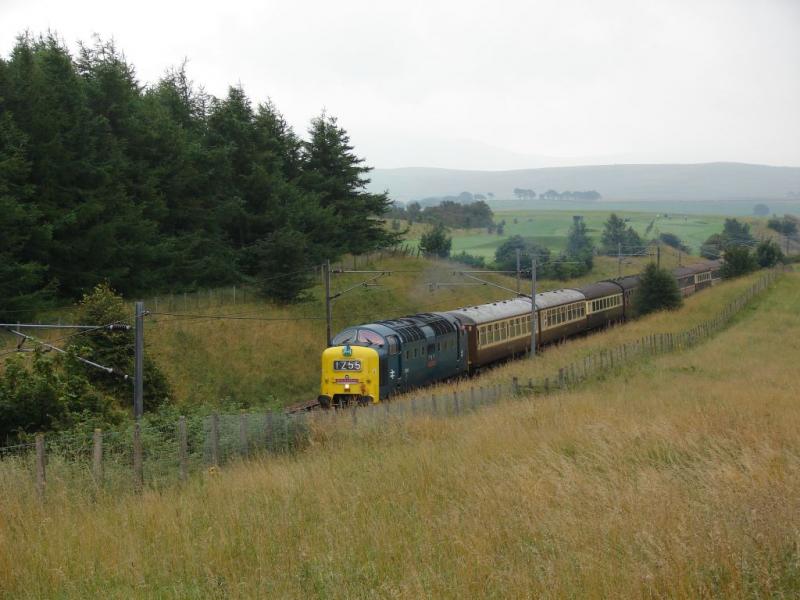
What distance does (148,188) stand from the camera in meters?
45.9

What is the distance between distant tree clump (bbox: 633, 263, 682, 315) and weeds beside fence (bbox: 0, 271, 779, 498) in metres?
39.0

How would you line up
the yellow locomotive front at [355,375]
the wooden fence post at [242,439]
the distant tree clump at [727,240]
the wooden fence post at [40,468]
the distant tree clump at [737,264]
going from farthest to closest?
the distant tree clump at [727,240] < the distant tree clump at [737,264] < the yellow locomotive front at [355,375] < the wooden fence post at [242,439] < the wooden fence post at [40,468]

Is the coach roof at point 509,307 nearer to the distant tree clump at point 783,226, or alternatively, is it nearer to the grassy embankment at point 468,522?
the grassy embankment at point 468,522

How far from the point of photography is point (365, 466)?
12750 millimetres

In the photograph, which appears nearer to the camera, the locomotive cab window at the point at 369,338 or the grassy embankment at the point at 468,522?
the grassy embankment at the point at 468,522

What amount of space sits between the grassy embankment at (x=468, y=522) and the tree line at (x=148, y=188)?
27196 millimetres

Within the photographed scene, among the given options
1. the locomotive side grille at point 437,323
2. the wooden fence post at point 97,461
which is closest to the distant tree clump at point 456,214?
the locomotive side grille at point 437,323

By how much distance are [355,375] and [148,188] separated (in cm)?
2295

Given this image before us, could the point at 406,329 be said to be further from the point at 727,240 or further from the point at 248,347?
the point at 727,240

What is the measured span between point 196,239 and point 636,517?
1690 inches

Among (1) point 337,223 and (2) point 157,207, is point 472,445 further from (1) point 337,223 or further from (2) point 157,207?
(1) point 337,223

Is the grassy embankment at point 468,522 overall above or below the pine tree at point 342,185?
below

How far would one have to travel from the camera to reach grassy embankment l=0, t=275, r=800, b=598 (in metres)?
6.50

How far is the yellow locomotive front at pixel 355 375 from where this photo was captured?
29328mm
